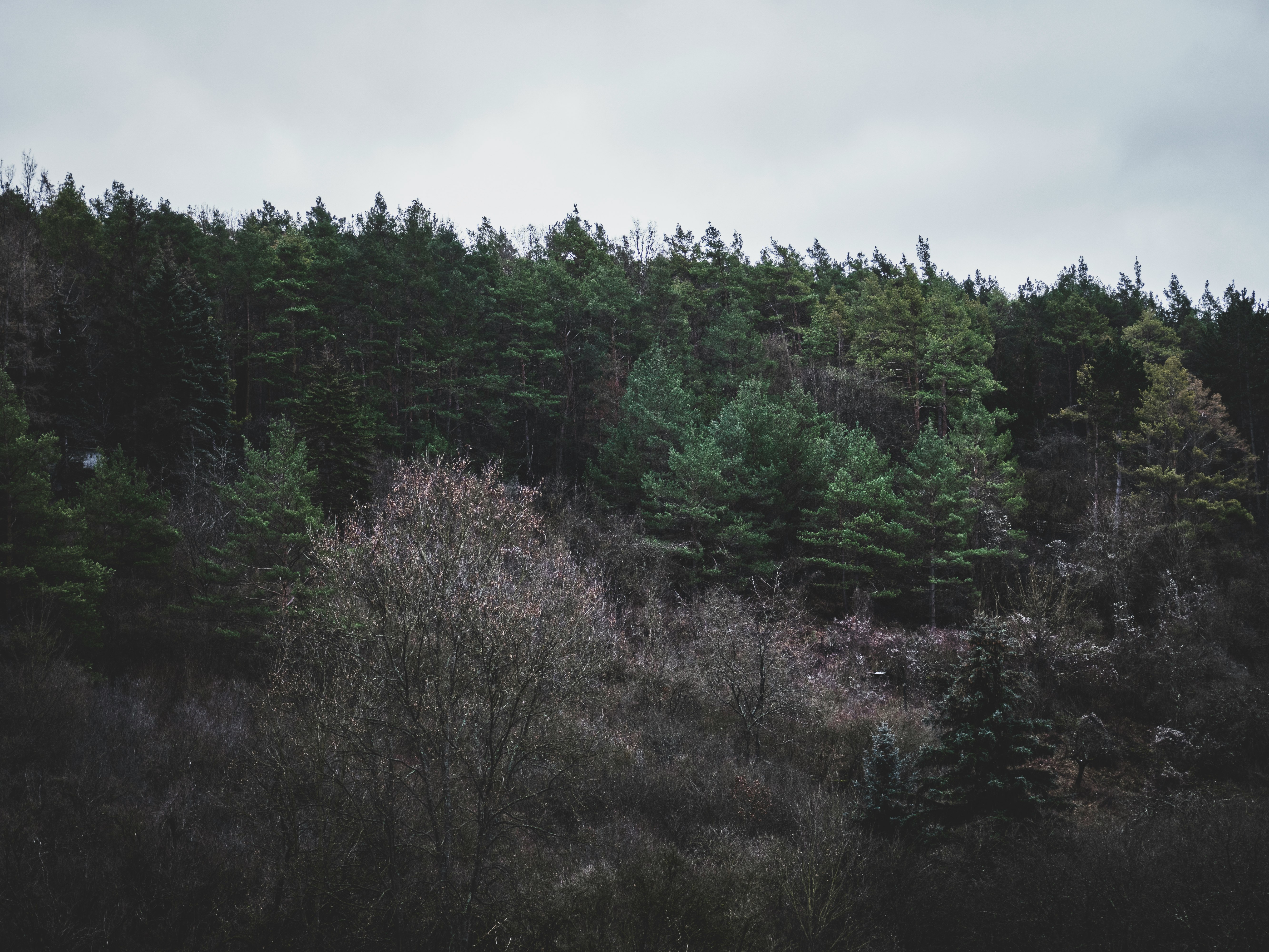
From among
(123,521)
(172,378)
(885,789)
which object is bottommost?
(885,789)

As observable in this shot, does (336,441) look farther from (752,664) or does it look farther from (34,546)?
(752,664)

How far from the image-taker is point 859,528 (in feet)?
105

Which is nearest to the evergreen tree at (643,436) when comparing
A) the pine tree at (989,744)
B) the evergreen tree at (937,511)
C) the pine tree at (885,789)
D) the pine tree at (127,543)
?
the evergreen tree at (937,511)

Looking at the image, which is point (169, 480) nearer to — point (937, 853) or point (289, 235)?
point (289, 235)

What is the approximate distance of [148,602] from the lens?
25.2 m

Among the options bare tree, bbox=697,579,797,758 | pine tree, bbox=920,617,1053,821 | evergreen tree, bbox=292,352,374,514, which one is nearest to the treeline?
evergreen tree, bbox=292,352,374,514

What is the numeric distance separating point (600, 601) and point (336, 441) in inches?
526

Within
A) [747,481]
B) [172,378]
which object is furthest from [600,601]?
[172,378]

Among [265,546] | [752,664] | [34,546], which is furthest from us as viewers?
[265,546]

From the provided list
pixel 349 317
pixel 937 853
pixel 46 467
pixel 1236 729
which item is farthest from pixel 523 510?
pixel 349 317

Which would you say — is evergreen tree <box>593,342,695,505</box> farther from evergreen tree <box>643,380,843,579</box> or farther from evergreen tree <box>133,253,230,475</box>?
evergreen tree <box>133,253,230,475</box>

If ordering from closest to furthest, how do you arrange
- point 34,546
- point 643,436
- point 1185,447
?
point 34,546
point 1185,447
point 643,436

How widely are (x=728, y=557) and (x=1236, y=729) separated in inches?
741

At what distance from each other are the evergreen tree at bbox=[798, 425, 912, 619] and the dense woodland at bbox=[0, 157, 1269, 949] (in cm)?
33
